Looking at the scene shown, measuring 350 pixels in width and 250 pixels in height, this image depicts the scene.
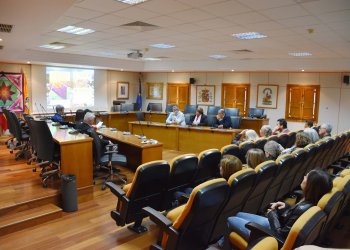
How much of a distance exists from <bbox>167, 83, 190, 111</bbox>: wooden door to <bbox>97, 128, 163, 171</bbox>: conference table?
22.5ft

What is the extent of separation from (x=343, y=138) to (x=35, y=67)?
10.1 meters

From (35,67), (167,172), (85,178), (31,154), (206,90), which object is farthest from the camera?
(206,90)

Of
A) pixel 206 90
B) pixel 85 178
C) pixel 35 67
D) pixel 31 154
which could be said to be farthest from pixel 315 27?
pixel 35 67

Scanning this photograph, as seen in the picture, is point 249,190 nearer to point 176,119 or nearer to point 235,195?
point 235,195

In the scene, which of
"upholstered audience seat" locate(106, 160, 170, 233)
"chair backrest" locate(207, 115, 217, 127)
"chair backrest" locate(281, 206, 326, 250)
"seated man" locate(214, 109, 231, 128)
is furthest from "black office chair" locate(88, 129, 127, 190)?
Answer: "chair backrest" locate(207, 115, 217, 127)

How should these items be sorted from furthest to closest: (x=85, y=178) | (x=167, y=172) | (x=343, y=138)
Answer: (x=343, y=138), (x=85, y=178), (x=167, y=172)

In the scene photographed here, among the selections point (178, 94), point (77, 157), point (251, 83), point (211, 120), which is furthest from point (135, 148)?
point (178, 94)

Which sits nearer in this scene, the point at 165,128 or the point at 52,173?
the point at 52,173

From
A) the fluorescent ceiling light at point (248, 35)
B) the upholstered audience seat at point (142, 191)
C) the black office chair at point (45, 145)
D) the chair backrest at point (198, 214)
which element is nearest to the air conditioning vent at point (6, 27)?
the black office chair at point (45, 145)

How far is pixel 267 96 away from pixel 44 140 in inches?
353

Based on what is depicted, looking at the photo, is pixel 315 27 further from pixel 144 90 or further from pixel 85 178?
pixel 144 90

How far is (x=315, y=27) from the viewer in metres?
4.93

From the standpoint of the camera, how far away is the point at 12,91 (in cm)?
993

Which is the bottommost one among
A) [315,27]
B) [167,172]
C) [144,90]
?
[167,172]
